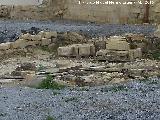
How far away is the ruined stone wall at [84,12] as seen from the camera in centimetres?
2053

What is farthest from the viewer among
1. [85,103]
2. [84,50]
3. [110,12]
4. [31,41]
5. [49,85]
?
[110,12]

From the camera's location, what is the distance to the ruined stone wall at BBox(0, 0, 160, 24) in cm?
2053

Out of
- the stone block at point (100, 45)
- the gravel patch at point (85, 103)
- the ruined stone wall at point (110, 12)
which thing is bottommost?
the gravel patch at point (85, 103)

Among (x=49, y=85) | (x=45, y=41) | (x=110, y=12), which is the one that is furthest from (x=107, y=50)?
(x=110, y=12)

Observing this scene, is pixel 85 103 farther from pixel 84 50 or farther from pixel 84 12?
pixel 84 12

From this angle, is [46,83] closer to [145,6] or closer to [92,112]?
[92,112]

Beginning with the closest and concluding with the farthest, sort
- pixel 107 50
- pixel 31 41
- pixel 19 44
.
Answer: pixel 107 50 < pixel 19 44 < pixel 31 41

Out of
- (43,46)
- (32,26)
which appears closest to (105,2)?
(32,26)

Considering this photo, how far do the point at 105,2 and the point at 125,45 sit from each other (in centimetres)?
718

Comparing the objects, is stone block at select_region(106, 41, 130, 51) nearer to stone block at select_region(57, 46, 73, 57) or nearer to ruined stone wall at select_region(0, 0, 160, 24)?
stone block at select_region(57, 46, 73, 57)

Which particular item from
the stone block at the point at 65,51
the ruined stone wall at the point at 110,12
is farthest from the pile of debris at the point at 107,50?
the ruined stone wall at the point at 110,12

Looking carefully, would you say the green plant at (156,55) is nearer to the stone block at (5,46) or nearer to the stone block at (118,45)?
the stone block at (118,45)

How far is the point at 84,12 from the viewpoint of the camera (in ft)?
72.0

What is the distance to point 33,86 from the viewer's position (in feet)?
33.3
